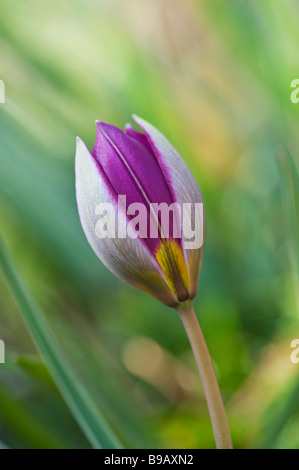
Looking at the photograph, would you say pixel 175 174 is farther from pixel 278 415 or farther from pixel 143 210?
pixel 278 415

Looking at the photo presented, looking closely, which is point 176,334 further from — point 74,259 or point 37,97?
point 37,97

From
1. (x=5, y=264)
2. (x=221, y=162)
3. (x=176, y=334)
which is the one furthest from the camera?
(x=221, y=162)

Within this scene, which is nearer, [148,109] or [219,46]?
[148,109]

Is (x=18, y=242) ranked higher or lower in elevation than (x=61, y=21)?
lower

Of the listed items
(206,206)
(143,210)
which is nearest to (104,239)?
(143,210)

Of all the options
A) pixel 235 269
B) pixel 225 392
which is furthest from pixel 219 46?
pixel 225 392

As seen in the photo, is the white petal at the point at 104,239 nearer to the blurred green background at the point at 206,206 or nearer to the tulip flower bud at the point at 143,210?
the tulip flower bud at the point at 143,210

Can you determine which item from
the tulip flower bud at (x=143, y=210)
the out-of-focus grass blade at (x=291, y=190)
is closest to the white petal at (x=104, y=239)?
the tulip flower bud at (x=143, y=210)
